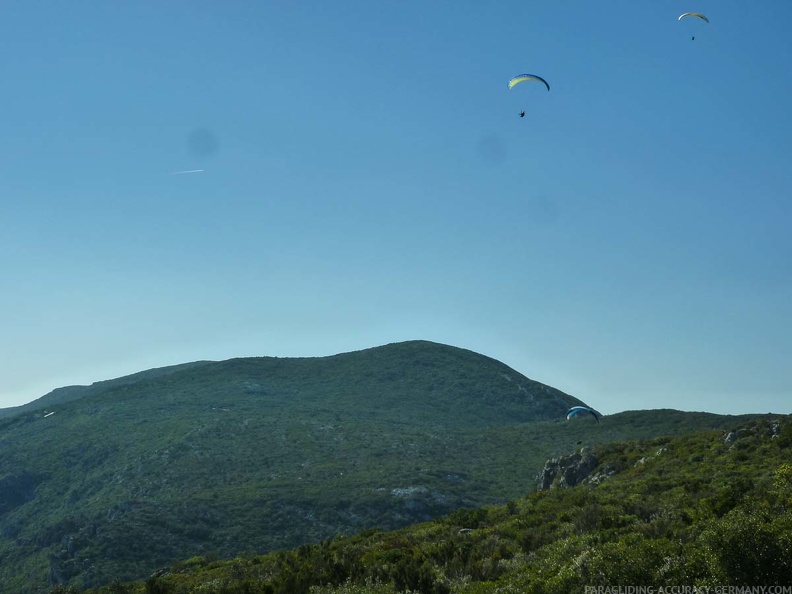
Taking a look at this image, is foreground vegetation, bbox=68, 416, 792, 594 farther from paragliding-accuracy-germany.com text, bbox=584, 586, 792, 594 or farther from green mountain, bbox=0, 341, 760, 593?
green mountain, bbox=0, 341, 760, 593

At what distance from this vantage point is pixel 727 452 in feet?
127

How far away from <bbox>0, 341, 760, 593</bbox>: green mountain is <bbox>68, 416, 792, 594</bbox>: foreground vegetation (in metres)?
31.0

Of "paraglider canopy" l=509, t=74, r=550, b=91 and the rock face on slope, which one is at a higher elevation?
"paraglider canopy" l=509, t=74, r=550, b=91

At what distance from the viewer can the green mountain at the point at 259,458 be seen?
67375 millimetres

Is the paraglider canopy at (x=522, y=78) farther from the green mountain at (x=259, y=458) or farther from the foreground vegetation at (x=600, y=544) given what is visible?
the green mountain at (x=259, y=458)

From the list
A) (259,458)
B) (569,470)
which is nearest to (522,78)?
(569,470)

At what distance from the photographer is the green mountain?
67375 mm

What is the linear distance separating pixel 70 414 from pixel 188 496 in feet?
215

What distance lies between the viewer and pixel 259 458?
9500 cm

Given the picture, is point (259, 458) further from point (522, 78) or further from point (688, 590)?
point (688, 590)

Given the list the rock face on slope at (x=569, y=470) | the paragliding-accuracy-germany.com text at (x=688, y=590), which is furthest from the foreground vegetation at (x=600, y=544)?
the rock face on slope at (x=569, y=470)

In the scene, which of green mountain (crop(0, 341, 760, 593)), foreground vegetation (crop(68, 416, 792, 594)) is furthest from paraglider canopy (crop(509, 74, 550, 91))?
green mountain (crop(0, 341, 760, 593))

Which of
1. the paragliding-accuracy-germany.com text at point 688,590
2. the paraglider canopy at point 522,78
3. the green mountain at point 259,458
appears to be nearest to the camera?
the paragliding-accuracy-germany.com text at point 688,590

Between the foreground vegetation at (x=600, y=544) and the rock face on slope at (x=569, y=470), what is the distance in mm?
5455
